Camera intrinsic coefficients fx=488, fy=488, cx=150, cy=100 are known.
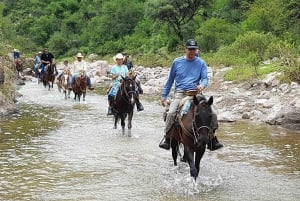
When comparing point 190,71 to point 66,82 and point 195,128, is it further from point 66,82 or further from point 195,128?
point 66,82

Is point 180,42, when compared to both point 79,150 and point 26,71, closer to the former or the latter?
point 26,71

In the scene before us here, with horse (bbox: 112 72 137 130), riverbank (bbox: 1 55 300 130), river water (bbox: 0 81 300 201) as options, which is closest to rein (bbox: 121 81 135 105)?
horse (bbox: 112 72 137 130)

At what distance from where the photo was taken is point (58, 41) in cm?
8306

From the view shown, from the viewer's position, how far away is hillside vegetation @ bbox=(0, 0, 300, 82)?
29594 millimetres

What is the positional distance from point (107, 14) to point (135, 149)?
75348mm

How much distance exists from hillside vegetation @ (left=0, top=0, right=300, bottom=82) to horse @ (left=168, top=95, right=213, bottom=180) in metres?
10.9

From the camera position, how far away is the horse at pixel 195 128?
24.9 ft

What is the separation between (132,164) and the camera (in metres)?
9.81

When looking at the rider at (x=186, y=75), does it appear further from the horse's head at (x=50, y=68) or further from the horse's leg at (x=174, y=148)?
the horse's head at (x=50, y=68)

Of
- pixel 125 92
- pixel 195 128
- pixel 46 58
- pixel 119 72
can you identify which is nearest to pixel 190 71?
pixel 195 128

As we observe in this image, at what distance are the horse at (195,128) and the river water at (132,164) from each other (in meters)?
0.41

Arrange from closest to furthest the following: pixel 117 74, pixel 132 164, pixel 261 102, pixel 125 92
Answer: pixel 132 164 → pixel 125 92 → pixel 117 74 → pixel 261 102

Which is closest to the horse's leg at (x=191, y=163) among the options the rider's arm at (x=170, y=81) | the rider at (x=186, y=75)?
the rider at (x=186, y=75)

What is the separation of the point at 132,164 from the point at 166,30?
53.9m
